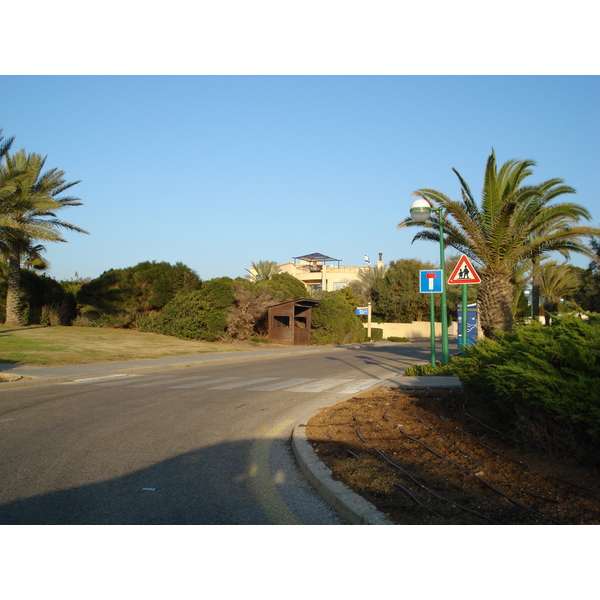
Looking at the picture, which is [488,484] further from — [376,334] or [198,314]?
[376,334]

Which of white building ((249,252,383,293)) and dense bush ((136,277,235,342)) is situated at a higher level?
white building ((249,252,383,293))

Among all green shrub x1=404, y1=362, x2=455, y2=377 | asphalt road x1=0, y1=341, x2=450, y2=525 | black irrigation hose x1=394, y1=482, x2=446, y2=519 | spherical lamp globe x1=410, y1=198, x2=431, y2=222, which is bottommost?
asphalt road x1=0, y1=341, x2=450, y2=525

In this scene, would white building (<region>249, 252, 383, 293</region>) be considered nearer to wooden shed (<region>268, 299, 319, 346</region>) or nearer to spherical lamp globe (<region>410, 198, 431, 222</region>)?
wooden shed (<region>268, 299, 319, 346</region>)

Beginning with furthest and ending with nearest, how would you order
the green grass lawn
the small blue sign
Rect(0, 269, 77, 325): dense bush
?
Rect(0, 269, 77, 325): dense bush < the green grass lawn < the small blue sign

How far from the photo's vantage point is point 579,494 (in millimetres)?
4297

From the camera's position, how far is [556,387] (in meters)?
4.89

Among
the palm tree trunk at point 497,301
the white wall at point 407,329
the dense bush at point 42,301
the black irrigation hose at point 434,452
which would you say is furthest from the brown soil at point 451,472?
the white wall at point 407,329

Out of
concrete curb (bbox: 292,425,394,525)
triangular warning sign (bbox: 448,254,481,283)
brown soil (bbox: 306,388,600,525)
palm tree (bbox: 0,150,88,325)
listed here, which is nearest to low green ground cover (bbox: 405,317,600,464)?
brown soil (bbox: 306,388,600,525)

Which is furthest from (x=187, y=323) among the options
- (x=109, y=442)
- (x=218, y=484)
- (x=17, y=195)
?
(x=218, y=484)

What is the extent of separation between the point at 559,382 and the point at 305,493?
8.55 ft

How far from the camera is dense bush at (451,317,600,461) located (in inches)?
183

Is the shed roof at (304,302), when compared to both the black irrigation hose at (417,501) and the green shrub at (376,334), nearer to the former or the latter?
the green shrub at (376,334)

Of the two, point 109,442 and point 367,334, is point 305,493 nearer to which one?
point 109,442

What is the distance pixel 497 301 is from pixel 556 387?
11.5 m
